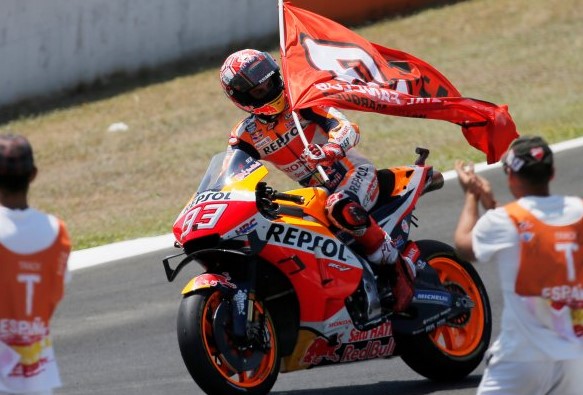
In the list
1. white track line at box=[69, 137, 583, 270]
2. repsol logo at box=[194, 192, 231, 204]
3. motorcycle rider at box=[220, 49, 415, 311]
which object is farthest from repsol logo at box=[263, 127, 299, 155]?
white track line at box=[69, 137, 583, 270]

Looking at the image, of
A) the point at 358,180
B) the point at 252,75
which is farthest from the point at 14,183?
the point at 358,180

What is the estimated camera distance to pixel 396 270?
827 centimetres

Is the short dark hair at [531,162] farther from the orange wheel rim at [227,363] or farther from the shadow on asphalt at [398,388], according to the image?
the shadow on asphalt at [398,388]

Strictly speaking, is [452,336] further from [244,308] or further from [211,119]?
[211,119]

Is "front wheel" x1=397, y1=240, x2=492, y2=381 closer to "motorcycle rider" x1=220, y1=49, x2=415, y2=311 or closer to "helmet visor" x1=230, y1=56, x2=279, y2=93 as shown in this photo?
"motorcycle rider" x1=220, y1=49, x2=415, y2=311

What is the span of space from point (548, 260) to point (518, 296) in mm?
193

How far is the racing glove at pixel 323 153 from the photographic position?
7.86 meters

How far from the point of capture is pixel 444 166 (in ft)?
50.2

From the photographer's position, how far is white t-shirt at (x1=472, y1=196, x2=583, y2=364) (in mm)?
5559

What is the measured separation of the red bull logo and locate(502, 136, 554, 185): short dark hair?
8.37 ft

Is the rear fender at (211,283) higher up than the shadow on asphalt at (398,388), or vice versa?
the rear fender at (211,283)

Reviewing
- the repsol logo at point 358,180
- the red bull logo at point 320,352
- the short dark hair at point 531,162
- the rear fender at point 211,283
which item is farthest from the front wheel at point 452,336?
the short dark hair at point 531,162

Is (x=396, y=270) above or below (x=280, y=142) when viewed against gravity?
below

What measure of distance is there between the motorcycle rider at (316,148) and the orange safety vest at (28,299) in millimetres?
2725
